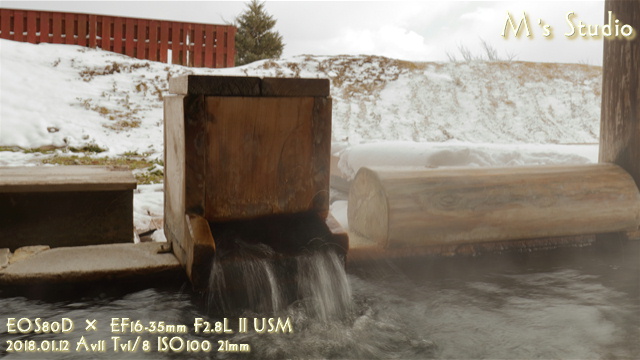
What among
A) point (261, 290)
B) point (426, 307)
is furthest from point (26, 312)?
point (426, 307)

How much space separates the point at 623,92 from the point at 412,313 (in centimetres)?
261

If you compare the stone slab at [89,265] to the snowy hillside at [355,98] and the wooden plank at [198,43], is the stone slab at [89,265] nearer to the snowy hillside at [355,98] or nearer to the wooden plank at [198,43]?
the snowy hillside at [355,98]

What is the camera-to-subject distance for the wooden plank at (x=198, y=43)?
1819cm

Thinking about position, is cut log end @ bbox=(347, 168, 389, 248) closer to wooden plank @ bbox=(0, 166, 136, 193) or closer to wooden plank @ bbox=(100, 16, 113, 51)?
wooden plank @ bbox=(0, 166, 136, 193)

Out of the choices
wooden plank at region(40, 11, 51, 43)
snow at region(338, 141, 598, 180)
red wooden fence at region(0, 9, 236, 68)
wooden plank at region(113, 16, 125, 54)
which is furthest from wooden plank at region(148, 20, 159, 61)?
snow at region(338, 141, 598, 180)

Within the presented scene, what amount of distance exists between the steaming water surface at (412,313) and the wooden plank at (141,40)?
15898 mm

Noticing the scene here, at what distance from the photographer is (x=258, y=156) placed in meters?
2.65

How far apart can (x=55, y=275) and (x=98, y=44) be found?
15918 millimetres

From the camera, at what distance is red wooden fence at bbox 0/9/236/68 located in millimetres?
16688

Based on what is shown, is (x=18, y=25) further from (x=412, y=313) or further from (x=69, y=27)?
(x=412, y=313)

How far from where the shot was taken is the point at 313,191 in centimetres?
277

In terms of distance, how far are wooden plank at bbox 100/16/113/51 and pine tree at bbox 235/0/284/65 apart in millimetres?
6989

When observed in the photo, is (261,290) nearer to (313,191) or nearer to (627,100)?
(313,191)

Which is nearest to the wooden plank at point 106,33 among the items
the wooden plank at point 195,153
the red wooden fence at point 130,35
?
the red wooden fence at point 130,35
